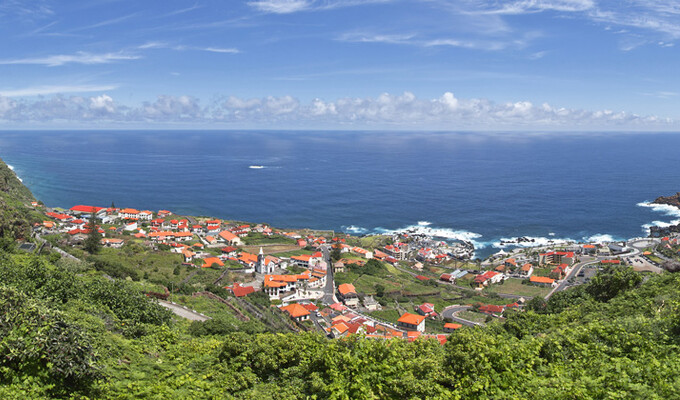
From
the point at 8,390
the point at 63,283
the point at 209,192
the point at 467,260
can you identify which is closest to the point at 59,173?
the point at 209,192

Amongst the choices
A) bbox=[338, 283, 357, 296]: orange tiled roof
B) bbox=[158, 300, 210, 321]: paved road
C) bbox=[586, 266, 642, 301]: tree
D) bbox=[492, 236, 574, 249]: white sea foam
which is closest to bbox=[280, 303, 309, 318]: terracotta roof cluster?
bbox=[338, 283, 357, 296]: orange tiled roof

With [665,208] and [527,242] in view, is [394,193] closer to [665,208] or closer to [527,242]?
[527,242]

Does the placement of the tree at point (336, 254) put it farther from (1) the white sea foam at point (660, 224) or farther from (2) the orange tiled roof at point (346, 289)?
(1) the white sea foam at point (660, 224)

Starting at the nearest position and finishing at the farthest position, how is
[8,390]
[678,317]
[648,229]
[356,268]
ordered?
1. [8,390]
2. [678,317]
3. [356,268]
4. [648,229]

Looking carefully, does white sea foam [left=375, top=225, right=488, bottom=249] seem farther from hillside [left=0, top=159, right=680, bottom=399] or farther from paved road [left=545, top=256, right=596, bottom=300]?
hillside [left=0, top=159, right=680, bottom=399]

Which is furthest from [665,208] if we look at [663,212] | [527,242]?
[527,242]

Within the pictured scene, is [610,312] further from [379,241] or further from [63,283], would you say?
[379,241]
